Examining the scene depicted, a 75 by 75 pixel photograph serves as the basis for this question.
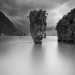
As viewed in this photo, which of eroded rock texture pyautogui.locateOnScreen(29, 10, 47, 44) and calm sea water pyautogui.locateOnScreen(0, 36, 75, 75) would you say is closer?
calm sea water pyautogui.locateOnScreen(0, 36, 75, 75)

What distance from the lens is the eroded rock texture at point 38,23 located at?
4005 cm

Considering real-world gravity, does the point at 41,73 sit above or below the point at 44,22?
below

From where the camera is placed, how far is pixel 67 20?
53.0 m

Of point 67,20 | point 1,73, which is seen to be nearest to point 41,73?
point 1,73

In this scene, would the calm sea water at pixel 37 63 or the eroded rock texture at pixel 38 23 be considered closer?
the calm sea water at pixel 37 63

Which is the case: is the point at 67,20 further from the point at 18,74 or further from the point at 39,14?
the point at 18,74

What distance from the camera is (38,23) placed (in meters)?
40.5

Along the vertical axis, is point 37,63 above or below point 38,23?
below

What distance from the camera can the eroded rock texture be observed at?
40053 millimetres

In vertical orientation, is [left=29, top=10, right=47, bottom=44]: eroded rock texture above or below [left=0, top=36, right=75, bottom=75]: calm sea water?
above

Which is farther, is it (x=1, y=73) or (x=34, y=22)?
(x=34, y=22)

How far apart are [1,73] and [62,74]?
5.83m

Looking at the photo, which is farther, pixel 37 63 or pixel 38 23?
pixel 38 23

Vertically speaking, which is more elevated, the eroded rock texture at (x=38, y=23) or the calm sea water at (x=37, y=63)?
the eroded rock texture at (x=38, y=23)
